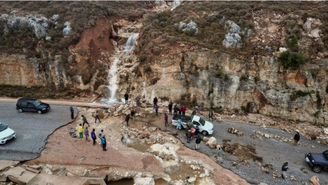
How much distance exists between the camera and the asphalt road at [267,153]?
592 inches

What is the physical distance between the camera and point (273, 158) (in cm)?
1680

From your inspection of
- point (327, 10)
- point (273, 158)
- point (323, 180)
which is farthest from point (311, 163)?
point (327, 10)

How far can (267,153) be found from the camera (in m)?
17.4

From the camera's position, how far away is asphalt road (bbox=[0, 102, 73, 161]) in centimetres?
1633

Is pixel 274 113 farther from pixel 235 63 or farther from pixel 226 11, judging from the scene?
pixel 226 11

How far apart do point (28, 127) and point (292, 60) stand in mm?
26856

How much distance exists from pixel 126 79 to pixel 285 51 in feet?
61.6

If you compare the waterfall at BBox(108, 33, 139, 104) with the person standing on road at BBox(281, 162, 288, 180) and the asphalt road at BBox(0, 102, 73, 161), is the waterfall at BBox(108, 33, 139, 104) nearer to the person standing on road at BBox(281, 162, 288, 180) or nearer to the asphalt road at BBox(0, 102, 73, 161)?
the asphalt road at BBox(0, 102, 73, 161)

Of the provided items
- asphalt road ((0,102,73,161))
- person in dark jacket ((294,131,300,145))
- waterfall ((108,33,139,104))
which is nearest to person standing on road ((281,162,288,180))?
Result: person in dark jacket ((294,131,300,145))

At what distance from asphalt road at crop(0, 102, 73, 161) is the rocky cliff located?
22.3 ft

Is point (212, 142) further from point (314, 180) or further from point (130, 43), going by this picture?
point (130, 43)

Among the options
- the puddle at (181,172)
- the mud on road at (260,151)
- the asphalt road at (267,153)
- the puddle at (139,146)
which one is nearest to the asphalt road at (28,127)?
the puddle at (139,146)

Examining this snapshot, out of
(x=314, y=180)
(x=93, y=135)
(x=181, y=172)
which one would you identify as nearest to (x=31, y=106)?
(x=93, y=135)

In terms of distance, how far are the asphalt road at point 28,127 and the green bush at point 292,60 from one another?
2317 cm
